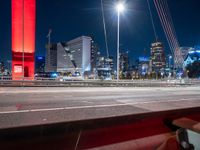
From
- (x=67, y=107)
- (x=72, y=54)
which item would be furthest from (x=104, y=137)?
(x=72, y=54)

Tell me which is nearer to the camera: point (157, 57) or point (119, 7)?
point (119, 7)

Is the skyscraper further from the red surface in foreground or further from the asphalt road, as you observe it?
the red surface in foreground

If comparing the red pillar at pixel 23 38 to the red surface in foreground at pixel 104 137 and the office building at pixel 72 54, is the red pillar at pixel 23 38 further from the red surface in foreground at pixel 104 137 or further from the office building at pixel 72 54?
the office building at pixel 72 54

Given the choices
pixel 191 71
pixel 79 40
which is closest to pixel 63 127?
pixel 191 71

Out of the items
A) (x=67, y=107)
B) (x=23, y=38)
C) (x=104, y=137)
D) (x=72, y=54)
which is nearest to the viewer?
(x=104, y=137)

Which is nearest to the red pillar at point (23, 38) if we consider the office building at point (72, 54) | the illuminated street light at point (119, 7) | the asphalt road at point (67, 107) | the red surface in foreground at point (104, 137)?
the illuminated street light at point (119, 7)

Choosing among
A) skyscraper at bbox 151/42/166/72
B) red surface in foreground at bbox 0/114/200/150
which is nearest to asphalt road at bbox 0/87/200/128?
red surface in foreground at bbox 0/114/200/150

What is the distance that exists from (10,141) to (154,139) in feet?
9.22

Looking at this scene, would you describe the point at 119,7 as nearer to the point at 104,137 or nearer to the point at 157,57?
the point at 104,137

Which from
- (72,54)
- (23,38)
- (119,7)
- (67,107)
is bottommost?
(67,107)

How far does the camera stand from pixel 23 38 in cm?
2984

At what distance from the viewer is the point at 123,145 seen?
16.3 ft

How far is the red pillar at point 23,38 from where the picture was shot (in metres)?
29.2

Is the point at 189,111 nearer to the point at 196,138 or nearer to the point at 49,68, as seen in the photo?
the point at 196,138
